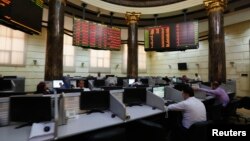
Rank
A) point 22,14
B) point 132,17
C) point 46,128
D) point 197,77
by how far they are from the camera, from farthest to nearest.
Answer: point 197,77 < point 132,17 < point 22,14 < point 46,128

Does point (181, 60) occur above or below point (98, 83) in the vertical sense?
above

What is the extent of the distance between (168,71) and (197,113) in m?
8.73

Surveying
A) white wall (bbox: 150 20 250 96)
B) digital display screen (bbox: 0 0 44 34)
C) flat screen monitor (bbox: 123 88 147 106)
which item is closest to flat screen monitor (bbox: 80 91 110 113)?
flat screen monitor (bbox: 123 88 147 106)

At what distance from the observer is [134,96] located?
3670 millimetres

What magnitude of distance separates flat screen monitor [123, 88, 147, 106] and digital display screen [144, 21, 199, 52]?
3579 millimetres

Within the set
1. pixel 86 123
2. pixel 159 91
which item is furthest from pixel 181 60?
pixel 86 123

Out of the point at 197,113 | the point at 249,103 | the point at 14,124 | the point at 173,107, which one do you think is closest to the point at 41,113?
the point at 14,124

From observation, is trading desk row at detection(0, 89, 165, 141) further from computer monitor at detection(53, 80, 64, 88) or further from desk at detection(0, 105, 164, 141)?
computer monitor at detection(53, 80, 64, 88)

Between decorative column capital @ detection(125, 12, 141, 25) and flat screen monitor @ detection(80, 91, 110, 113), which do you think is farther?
decorative column capital @ detection(125, 12, 141, 25)

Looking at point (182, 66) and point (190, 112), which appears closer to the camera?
point (190, 112)

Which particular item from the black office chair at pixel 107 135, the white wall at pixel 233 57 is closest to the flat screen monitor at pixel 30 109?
the black office chair at pixel 107 135

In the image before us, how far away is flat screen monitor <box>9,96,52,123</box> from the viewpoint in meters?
2.29

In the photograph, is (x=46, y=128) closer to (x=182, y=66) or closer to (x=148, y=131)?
(x=148, y=131)

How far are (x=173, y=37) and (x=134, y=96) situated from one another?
3973mm
